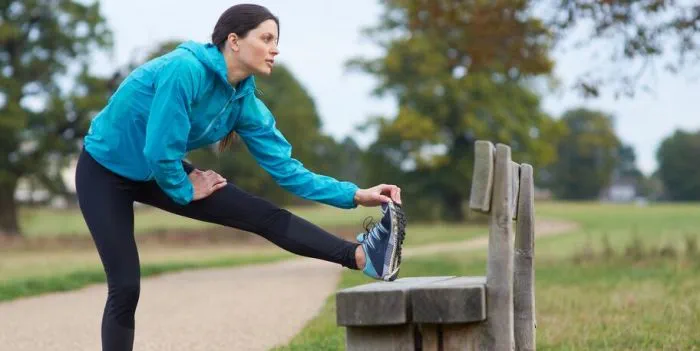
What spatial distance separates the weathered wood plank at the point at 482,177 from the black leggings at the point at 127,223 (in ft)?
2.60

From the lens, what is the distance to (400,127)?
151ft

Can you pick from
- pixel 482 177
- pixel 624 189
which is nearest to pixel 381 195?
pixel 482 177

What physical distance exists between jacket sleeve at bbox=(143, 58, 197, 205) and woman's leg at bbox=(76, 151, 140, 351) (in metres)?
0.34

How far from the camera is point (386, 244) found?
4707 millimetres

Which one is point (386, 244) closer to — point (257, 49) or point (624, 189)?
point (257, 49)

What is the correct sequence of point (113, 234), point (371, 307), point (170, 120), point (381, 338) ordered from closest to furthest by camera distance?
point (371, 307), point (381, 338), point (170, 120), point (113, 234)

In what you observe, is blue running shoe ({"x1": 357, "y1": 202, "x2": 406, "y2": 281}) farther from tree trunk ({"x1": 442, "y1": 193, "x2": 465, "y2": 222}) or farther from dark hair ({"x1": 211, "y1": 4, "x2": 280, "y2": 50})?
tree trunk ({"x1": 442, "y1": 193, "x2": 465, "y2": 222})

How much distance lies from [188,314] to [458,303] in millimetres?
6804

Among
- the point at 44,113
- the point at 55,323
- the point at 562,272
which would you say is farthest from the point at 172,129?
the point at 44,113

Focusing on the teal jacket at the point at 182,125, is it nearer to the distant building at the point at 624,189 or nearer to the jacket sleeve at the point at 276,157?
the jacket sleeve at the point at 276,157

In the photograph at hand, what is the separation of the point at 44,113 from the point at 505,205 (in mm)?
33058

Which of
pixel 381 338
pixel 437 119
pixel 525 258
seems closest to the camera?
pixel 381 338

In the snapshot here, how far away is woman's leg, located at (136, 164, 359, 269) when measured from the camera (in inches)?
198

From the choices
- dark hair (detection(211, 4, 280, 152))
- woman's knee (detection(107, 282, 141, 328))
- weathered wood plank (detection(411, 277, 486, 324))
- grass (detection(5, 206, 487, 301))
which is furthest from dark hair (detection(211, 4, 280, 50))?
grass (detection(5, 206, 487, 301))
